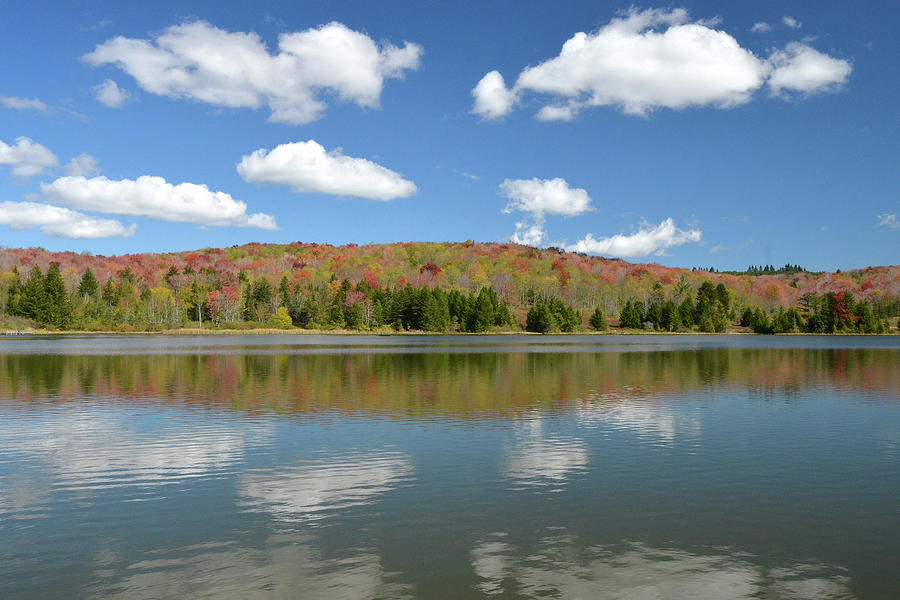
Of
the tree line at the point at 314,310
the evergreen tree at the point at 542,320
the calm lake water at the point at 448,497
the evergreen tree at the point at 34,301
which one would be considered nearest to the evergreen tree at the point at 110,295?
the tree line at the point at 314,310

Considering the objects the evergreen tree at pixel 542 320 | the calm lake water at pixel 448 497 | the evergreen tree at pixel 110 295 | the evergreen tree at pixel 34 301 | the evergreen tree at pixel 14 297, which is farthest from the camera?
the evergreen tree at pixel 110 295

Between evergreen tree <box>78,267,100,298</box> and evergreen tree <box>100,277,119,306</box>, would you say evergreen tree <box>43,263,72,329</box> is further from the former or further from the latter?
evergreen tree <box>100,277,119,306</box>

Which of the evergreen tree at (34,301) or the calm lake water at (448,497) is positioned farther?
the evergreen tree at (34,301)

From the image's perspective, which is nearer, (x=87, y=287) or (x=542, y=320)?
(x=542, y=320)

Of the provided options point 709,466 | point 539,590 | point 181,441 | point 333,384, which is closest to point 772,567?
point 539,590

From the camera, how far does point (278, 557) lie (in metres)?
12.9

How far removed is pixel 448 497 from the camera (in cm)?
1694

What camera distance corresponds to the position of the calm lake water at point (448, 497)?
11992mm

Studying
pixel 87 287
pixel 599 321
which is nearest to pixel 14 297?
pixel 87 287

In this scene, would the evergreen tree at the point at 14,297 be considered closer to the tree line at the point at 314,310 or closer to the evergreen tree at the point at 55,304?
the tree line at the point at 314,310

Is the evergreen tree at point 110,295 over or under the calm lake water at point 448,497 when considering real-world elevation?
over

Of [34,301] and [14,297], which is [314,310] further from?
[14,297]

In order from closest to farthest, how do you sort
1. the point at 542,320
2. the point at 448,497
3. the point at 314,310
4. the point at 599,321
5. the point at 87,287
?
the point at 448,497 < the point at 542,320 < the point at 314,310 < the point at 87,287 < the point at 599,321

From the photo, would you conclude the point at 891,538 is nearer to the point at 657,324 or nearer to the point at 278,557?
the point at 278,557
